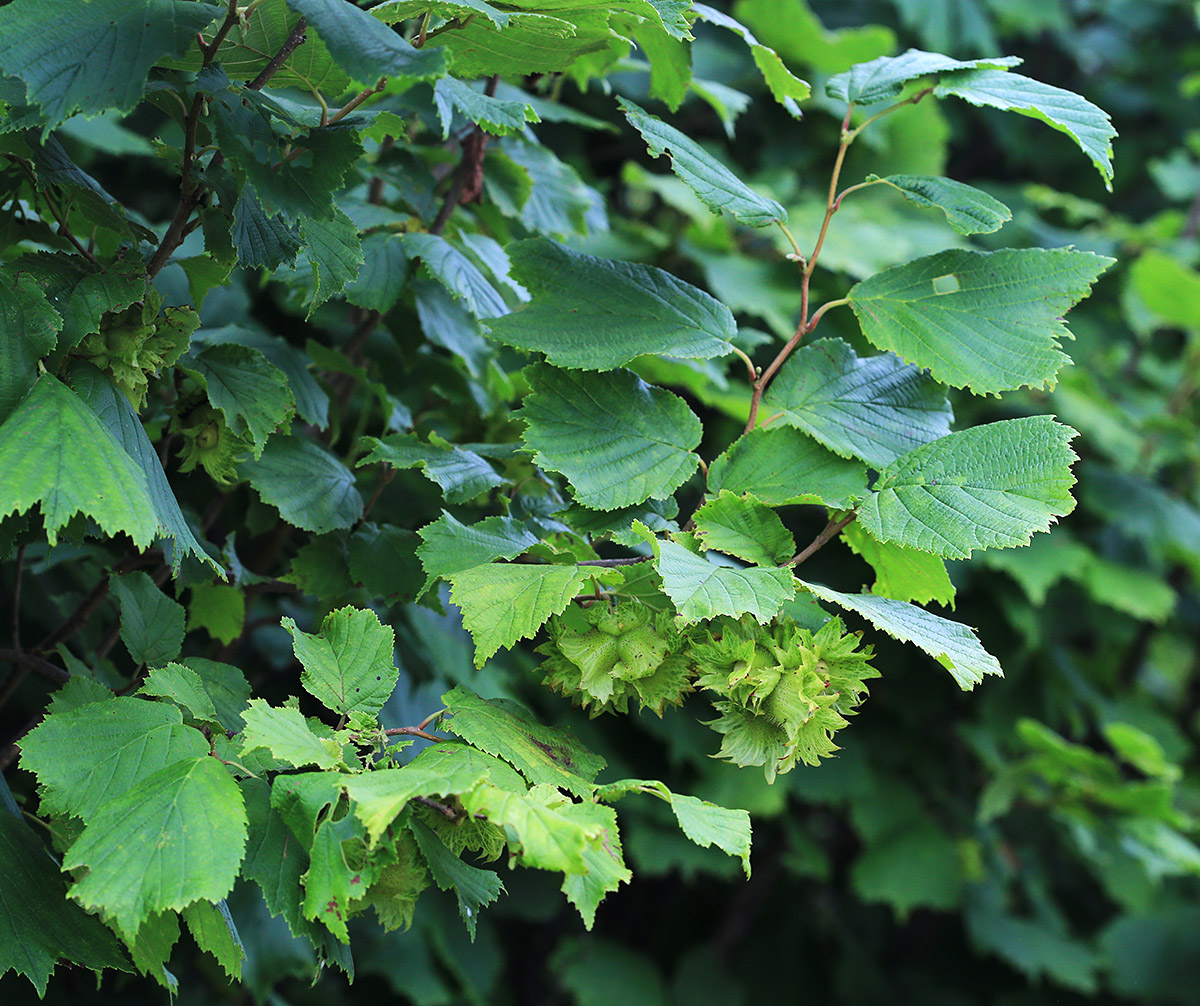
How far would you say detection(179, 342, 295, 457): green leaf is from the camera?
0.74 meters

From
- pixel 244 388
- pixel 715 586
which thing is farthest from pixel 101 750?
pixel 715 586

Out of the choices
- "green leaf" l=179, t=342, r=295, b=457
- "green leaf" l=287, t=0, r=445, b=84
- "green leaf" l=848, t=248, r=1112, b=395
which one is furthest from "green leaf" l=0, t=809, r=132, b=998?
"green leaf" l=848, t=248, r=1112, b=395

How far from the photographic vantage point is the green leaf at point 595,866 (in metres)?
0.54

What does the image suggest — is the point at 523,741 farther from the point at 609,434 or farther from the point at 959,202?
the point at 959,202

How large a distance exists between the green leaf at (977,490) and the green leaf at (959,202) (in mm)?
149

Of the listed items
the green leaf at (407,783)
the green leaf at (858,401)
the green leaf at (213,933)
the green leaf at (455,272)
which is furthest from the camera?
the green leaf at (455,272)

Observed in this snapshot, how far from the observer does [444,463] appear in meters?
0.80

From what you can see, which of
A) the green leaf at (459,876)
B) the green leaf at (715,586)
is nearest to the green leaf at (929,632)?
the green leaf at (715,586)

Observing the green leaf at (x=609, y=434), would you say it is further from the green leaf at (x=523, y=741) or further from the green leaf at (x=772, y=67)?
the green leaf at (x=772, y=67)

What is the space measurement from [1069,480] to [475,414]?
60 cm

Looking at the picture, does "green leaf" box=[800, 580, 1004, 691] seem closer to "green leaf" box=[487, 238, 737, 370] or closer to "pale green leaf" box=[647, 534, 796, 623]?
"pale green leaf" box=[647, 534, 796, 623]

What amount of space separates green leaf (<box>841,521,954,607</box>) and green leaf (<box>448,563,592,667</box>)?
0.21 meters

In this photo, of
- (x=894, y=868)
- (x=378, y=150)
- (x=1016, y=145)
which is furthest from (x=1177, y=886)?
(x=378, y=150)

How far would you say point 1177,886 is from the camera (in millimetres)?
2709
